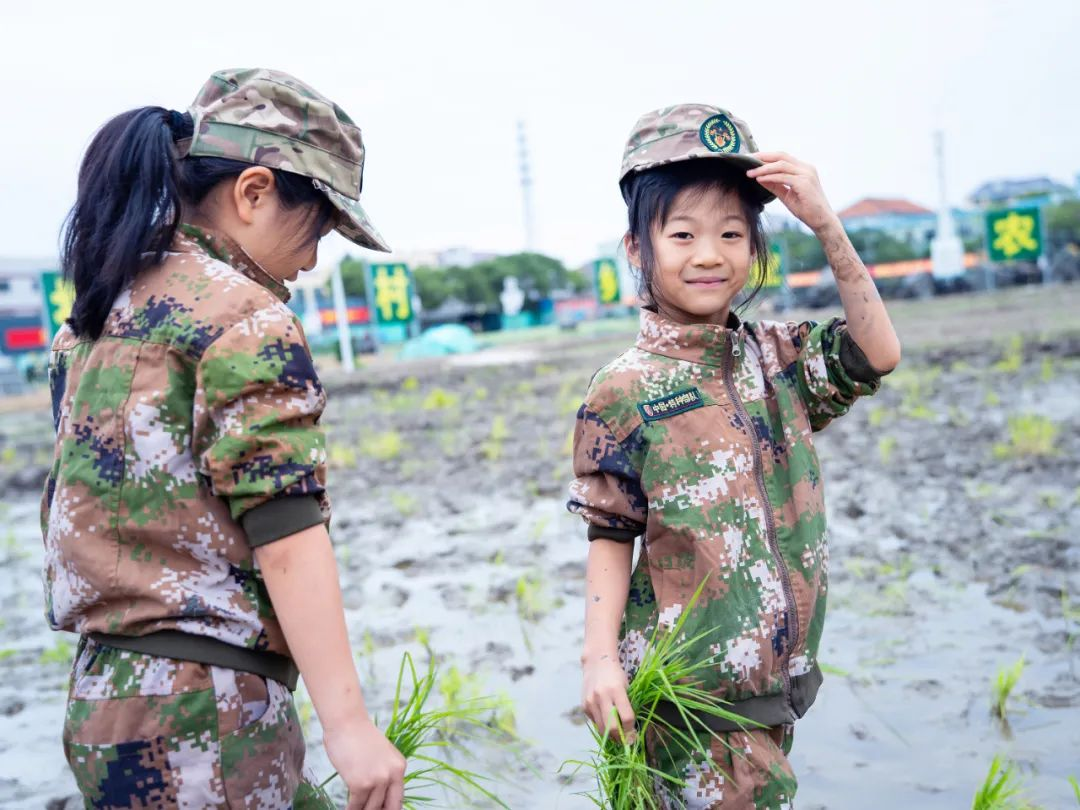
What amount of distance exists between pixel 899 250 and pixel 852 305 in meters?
39.3

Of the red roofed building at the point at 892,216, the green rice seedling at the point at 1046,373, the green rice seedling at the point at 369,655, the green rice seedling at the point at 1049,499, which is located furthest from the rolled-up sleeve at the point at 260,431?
the red roofed building at the point at 892,216

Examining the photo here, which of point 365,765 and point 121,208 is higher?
point 121,208

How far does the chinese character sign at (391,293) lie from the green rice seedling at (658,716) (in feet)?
76.2

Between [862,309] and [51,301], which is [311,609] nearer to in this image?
[862,309]

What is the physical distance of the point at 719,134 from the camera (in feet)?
5.03

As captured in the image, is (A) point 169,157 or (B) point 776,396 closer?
(A) point 169,157

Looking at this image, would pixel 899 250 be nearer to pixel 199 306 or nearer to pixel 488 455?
pixel 488 455

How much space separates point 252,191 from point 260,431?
1.18 feet

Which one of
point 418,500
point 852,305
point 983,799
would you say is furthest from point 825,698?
point 418,500

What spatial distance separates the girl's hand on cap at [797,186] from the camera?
58.2 inches

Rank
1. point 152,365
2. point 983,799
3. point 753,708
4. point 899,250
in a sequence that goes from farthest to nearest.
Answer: point 899,250
point 983,799
point 753,708
point 152,365

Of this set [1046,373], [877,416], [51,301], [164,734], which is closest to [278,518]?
[164,734]

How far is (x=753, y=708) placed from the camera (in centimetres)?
145

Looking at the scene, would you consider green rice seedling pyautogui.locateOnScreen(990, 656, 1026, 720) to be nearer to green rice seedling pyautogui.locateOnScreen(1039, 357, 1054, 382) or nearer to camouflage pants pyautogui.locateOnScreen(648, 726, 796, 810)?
camouflage pants pyautogui.locateOnScreen(648, 726, 796, 810)
